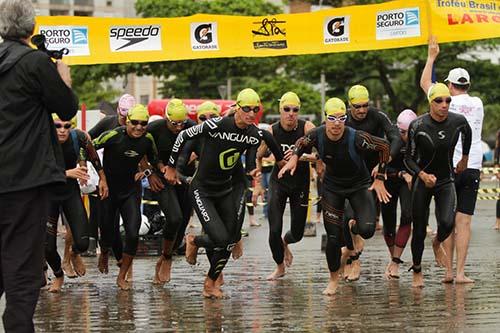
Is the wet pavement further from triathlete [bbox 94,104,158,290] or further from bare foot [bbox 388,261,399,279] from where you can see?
triathlete [bbox 94,104,158,290]

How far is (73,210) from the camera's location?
13172mm

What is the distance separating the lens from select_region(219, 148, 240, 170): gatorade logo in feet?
42.1

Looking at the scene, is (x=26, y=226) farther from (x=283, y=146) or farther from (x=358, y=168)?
(x=283, y=146)

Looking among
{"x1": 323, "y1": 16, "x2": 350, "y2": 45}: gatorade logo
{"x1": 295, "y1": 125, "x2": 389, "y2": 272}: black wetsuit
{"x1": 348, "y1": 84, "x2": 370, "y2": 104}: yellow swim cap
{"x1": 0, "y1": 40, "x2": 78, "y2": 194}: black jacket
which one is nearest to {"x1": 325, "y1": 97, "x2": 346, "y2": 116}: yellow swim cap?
{"x1": 295, "y1": 125, "x2": 389, "y2": 272}: black wetsuit

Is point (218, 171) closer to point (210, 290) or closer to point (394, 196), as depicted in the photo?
point (210, 290)

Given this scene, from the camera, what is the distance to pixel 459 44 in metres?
49.1

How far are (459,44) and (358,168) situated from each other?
37.1 meters

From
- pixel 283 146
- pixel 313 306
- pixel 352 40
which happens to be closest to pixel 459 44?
pixel 352 40

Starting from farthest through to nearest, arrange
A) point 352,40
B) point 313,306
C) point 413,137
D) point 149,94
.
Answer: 1. point 149,94
2. point 352,40
3. point 413,137
4. point 313,306

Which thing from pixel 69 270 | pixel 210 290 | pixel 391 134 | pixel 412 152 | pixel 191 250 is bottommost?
pixel 210 290

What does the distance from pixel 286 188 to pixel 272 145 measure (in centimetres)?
147

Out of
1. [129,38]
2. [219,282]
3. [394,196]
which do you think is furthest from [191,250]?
[129,38]

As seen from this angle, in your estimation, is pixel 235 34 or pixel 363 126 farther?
pixel 235 34

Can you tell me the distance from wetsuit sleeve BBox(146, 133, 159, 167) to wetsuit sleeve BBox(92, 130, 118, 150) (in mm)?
400
